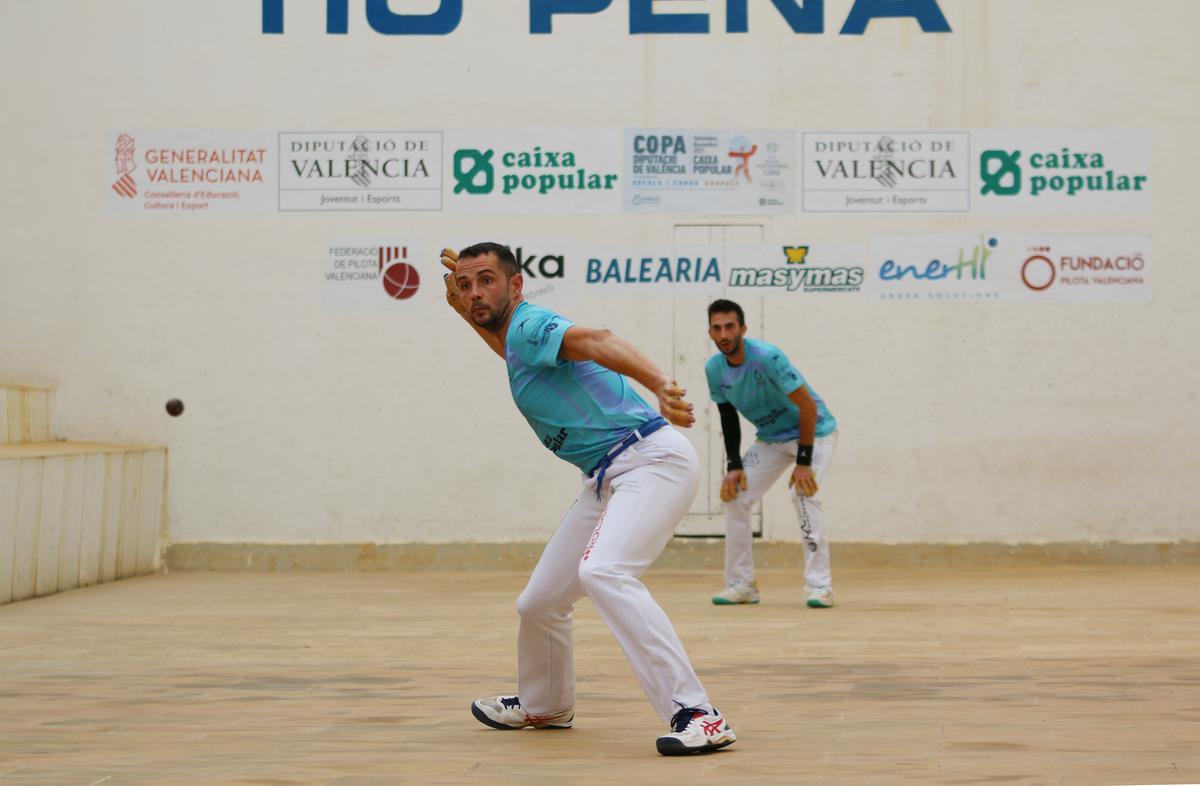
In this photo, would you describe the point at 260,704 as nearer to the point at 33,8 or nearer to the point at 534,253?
the point at 534,253

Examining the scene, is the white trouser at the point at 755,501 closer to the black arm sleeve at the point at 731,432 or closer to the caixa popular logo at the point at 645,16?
the black arm sleeve at the point at 731,432

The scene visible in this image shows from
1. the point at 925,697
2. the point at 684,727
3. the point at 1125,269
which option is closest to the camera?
the point at 684,727

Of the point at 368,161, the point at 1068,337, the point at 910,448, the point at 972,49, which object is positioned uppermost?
the point at 972,49

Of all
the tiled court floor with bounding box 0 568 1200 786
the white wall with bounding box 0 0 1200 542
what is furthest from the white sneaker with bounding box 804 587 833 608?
the white wall with bounding box 0 0 1200 542

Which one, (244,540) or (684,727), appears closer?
(684,727)

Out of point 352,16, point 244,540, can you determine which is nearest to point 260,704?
point 244,540

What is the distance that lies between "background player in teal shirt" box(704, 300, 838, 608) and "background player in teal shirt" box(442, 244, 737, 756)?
15.2ft

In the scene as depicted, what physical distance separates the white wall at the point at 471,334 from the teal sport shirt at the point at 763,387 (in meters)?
2.85

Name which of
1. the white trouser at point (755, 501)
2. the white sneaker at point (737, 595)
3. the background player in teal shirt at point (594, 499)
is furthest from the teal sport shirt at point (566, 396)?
the white sneaker at point (737, 595)

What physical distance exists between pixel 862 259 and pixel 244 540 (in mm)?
5452

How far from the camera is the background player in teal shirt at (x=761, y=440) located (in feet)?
36.1

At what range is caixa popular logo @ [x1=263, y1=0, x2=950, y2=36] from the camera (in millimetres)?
14414

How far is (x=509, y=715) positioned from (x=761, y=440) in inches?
222

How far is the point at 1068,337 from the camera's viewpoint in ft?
47.1
